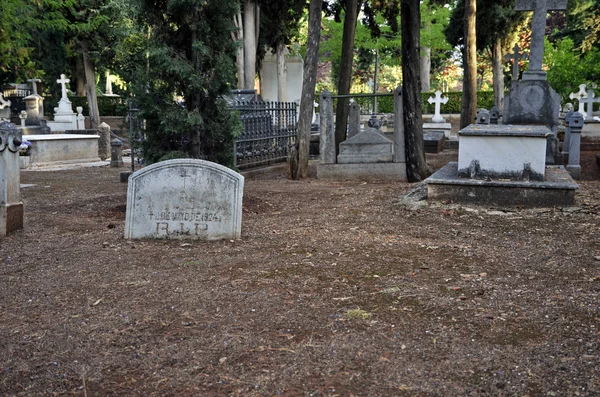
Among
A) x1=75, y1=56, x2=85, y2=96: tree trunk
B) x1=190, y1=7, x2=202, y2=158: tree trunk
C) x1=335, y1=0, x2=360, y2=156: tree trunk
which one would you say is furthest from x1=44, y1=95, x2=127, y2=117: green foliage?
x1=190, y1=7, x2=202, y2=158: tree trunk

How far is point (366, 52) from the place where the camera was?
42.7m

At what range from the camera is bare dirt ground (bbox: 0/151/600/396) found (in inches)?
126

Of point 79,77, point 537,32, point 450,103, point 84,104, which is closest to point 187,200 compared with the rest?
point 537,32

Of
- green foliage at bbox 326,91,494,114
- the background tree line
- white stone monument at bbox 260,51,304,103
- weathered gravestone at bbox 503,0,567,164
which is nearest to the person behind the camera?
the background tree line

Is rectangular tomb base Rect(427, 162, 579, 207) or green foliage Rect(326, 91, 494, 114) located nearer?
rectangular tomb base Rect(427, 162, 579, 207)

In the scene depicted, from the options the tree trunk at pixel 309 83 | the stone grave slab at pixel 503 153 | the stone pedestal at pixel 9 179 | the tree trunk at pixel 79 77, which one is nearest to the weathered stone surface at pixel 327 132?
the tree trunk at pixel 309 83

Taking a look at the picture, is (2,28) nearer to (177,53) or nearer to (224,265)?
(177,53)

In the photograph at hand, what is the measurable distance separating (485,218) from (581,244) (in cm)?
149

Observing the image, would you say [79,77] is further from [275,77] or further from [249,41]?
[249,41]

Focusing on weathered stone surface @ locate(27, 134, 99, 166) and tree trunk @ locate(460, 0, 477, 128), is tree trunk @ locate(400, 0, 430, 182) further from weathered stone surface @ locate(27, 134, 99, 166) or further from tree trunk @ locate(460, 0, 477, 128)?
weathered stone surface @ locate(27, 134, 99, 166)

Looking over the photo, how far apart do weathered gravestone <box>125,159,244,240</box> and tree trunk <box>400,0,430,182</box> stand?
20.5ft

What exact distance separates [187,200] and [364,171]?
658 centimetres

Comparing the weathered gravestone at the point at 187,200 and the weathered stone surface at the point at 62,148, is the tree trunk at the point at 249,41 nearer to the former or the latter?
the weathered stone surface at the point at 62,148

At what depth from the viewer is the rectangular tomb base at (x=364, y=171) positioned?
40.7ft
